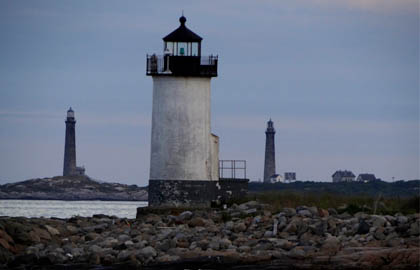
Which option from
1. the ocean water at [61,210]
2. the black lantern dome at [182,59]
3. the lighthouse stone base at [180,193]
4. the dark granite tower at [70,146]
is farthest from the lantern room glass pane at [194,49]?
Answer: the dark granite tower at [70,146]

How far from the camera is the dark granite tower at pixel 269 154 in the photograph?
8947 centimetres

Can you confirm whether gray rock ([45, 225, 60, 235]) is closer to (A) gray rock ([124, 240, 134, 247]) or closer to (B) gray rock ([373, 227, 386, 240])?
(A) gray rock ([124, 240, 134, 247])

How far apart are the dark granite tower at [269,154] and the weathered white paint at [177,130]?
202 feet

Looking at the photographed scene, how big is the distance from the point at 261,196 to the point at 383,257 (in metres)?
10.2

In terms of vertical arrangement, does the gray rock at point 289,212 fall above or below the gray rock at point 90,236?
above

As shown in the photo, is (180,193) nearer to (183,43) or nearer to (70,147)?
(183,43)

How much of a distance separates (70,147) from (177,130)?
70603 millimetres

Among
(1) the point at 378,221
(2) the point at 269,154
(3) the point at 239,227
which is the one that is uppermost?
(2) the point at 269,154

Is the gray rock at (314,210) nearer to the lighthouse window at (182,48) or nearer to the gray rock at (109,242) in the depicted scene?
the gray rock at (109,242)

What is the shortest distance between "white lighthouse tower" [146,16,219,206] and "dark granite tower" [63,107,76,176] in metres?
70.3

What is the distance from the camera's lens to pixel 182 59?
91.5 ft

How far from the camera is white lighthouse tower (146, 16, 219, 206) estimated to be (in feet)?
90.3

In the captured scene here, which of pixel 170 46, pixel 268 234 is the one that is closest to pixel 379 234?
pixel 268 234

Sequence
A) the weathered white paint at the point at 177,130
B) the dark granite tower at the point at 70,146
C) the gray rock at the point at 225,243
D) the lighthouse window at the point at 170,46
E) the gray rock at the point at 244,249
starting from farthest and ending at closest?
the dark granite tower at the point at 70,146
the lighthouse window at the point at 170,46
the weathered white paint at the point at 177,130
the gray rock at the point at 225,243
the gray rock at the point at 244,249
